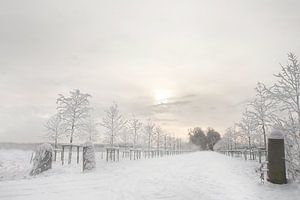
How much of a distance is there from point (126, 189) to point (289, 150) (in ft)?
19.8

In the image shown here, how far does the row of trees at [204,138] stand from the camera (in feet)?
557

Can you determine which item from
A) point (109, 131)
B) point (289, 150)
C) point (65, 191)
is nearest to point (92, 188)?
point (65, 191)

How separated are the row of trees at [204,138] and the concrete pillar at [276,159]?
15867cm

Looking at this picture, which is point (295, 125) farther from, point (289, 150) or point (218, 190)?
point (218, 190)

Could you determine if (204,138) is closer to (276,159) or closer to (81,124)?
(81,124)

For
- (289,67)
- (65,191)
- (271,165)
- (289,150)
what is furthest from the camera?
(289,67)

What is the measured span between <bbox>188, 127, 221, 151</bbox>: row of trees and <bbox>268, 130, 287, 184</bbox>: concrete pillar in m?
159

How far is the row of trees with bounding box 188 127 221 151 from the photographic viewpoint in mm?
169625

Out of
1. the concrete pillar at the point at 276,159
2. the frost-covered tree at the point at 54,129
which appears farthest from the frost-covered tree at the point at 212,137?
the concrete pillar at the point at 276,159

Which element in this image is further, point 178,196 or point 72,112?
point 72,112

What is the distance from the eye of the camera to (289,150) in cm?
1132

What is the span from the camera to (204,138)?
578 ft

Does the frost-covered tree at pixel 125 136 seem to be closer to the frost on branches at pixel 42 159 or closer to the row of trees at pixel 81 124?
the row of trees at pixel 81 124

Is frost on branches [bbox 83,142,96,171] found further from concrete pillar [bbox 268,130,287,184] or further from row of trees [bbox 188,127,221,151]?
row of trees [bbox 188,127,221,151]
